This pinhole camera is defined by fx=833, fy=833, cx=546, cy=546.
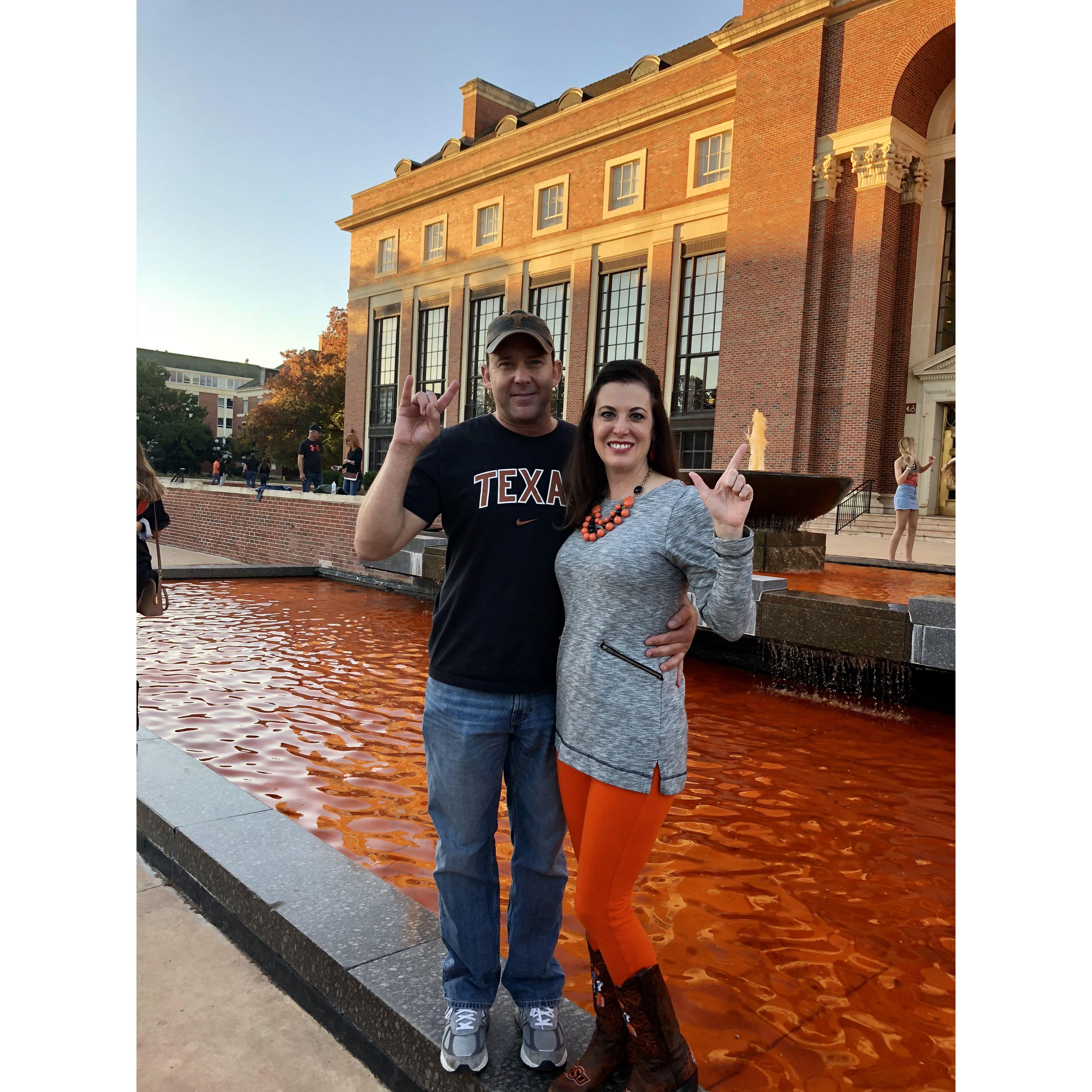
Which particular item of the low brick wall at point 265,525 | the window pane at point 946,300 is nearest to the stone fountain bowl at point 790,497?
the low brick wall at point 265,525

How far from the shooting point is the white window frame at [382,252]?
38.0 metres

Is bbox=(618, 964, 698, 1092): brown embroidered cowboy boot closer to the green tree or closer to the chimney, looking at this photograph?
the chimney

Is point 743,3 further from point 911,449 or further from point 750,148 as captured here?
point 911,449

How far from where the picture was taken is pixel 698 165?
85.3 feet

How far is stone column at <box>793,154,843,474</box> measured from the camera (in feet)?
69.5

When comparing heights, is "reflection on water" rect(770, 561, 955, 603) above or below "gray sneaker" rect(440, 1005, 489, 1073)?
above

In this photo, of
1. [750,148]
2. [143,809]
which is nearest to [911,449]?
[143,809]

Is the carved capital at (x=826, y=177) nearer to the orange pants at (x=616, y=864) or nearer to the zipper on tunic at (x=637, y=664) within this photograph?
the zipper on tunic at (x=637, y=664)

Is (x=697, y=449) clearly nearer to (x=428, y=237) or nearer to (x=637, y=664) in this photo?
(x=428, y=237)

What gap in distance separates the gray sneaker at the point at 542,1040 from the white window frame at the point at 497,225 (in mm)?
33410

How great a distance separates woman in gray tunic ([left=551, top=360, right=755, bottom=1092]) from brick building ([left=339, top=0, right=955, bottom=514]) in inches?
567

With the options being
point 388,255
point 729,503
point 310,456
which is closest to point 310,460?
point 310,456

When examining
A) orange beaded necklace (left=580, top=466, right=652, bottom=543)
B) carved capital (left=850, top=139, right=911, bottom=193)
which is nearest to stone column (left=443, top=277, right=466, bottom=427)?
carved capital (left=850, top=139, right=911, bottom=193)

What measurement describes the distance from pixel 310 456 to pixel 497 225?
18813 mm
